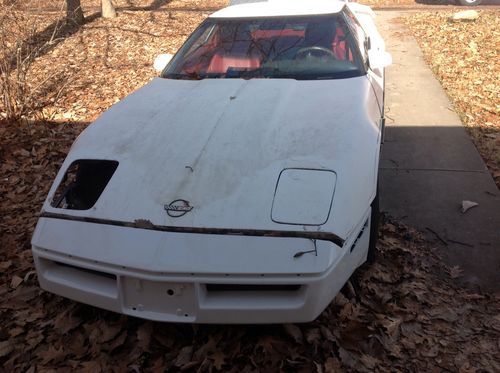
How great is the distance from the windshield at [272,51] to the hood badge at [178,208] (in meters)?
Answer: 1.58

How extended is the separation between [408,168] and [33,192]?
353 centimetres

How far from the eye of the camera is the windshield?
374cm

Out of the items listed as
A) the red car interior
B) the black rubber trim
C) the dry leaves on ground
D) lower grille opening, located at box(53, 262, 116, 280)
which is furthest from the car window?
lower grille opening, located at box(53, 262, 116, 280)

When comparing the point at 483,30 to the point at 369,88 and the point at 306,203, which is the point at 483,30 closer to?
the point at 369,88

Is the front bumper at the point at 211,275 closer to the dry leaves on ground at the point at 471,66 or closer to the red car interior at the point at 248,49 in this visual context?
the red car interior at the point at 248,49

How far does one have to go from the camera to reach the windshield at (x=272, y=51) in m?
3.74

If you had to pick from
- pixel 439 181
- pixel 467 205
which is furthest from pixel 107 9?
pixel 467 205

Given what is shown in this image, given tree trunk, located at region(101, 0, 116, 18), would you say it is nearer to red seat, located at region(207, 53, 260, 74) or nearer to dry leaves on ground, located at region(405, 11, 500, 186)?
dry leaves on ground, located at region(405, 11, 500, 186)

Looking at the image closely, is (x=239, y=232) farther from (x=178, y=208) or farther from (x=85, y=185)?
(x=85, y=185)

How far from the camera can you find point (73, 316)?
2.89m

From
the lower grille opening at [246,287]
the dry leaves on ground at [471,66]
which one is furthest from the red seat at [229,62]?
the dry leaves on ground at [471,66]

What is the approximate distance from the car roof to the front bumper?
8.47ft

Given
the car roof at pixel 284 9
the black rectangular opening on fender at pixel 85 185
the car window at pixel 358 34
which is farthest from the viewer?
the car roof at pixel 284 9

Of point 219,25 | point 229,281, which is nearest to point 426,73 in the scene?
point 219,25
